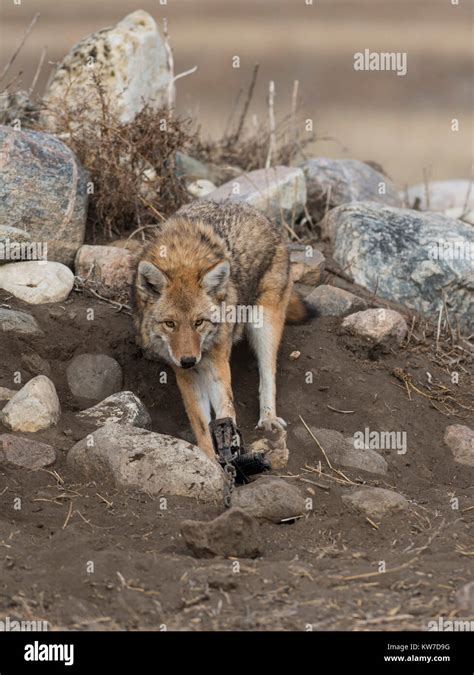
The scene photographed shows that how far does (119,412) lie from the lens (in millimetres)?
9383

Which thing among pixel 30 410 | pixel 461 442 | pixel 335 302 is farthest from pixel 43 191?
pixel 461 442

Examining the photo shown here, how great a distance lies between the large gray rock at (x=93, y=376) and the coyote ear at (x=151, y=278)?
1087 millimetres

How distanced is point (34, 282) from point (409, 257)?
13.4ft

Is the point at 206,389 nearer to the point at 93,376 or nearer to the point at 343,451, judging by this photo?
the point at 93,376

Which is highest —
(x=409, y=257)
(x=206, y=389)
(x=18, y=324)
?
(x=18, y=324)

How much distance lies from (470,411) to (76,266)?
4246mm

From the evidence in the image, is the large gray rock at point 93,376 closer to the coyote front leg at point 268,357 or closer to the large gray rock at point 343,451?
the coyote front leg at point 268,357

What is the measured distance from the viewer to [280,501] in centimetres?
807

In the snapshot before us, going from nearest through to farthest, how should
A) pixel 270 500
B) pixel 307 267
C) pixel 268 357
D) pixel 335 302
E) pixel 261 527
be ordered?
pixel 261 527, pixel 270 500, pixel 268 357, pixel 335 302, pixel 307 267

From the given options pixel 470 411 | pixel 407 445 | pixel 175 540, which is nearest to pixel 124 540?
pixel 175 540

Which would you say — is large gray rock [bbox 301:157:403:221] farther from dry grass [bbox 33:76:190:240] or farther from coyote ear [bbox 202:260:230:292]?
coyote ear [bbox 202:260:230:292]

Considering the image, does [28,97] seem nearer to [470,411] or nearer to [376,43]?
[470,411]

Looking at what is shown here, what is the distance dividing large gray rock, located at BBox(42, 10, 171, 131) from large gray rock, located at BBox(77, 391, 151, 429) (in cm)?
467

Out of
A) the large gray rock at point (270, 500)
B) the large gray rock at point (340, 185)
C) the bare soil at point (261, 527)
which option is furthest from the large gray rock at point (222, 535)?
the large gray rock at point (340, 185)
